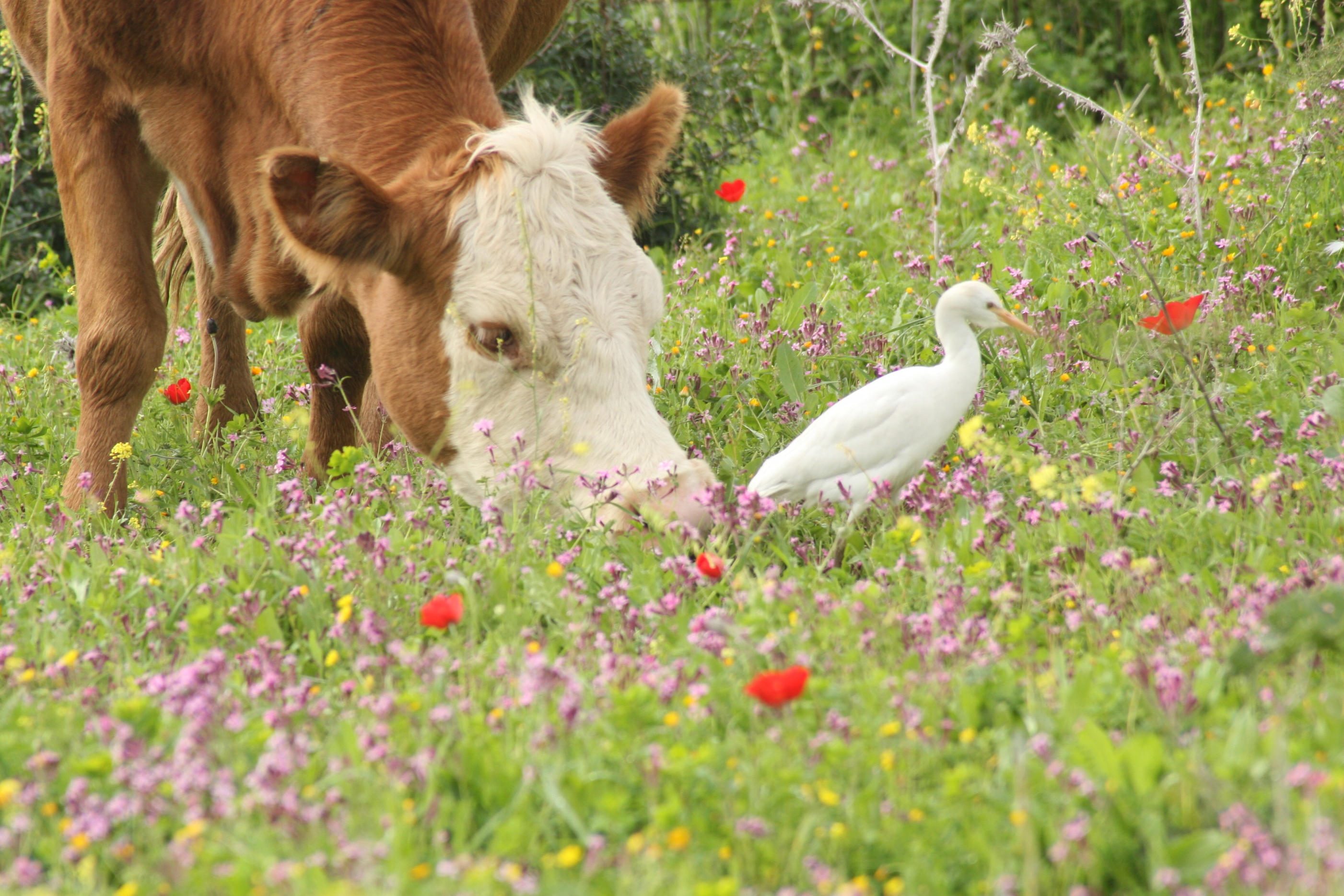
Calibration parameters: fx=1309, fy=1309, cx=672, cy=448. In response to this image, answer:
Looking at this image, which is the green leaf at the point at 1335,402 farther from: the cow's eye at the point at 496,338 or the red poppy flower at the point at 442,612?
the red poppy flower at the point at 442,612

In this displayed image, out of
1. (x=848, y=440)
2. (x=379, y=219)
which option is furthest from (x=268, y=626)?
(x=848, y=440)

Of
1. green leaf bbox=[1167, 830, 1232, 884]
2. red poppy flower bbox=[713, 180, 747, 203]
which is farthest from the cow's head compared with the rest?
red poppy flower bbox=[713, 180, 747, 203]

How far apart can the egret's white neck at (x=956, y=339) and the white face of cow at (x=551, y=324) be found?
827 mm

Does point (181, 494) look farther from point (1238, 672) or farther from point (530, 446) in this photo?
point (1238, 672)

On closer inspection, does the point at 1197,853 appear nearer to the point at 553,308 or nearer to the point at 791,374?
the point at 553,308

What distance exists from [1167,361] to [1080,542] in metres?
1.24

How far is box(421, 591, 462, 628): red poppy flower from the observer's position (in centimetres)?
245

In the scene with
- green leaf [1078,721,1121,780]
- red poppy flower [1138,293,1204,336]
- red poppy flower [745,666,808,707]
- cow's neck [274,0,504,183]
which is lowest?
green leaf [1078,721,1121,780]

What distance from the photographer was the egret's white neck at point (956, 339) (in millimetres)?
3721

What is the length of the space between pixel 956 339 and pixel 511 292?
1276 mm

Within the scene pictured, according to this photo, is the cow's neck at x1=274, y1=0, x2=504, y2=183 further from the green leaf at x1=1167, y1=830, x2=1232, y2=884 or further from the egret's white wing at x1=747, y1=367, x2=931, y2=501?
the green leaf at x1=1167, y1=830, x2=1232, y2=884

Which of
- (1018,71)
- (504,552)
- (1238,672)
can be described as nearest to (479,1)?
(1018,71)

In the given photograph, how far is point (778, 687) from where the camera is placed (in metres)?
1.97

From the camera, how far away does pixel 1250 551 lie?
9.23ft
